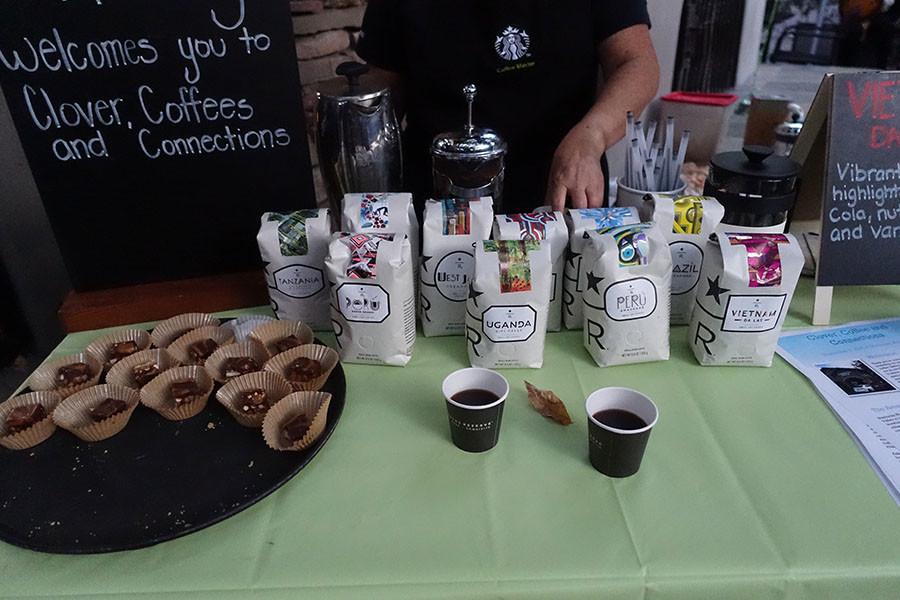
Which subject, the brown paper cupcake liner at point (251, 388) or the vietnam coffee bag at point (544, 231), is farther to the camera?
the vietnam coffee bag at point (544, 231)

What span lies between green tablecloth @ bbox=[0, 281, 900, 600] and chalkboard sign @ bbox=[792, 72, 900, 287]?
337mm

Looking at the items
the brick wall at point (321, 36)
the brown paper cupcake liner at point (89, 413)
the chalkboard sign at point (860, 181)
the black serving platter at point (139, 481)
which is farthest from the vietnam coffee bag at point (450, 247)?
the brick wall at point (321, 36)

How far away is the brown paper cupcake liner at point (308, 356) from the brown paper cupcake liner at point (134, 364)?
0.17m

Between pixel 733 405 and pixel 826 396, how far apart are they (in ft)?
0.46

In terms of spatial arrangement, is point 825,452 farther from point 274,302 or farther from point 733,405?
point 274,302

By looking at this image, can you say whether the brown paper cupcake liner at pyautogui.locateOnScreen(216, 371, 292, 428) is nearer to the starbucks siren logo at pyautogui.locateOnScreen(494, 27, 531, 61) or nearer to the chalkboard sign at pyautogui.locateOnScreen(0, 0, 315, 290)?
the chalkboard sign at pyautogui.locateOnScreen(0, 0, 315, 290)

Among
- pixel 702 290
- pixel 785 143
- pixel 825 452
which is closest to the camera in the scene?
pixel 825 452

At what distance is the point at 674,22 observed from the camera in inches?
108

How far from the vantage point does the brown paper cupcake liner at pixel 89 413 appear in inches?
32.7

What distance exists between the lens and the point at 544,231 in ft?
3.23

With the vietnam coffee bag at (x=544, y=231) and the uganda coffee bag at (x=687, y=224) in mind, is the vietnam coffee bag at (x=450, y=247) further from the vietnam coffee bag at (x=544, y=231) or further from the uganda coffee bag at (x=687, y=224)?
the uganda coffee bag at (x=687, y=224)

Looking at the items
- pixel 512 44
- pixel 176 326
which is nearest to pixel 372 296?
pixel 176 326

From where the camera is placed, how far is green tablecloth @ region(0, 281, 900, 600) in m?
0.64

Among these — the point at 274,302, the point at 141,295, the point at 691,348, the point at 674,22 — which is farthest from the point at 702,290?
the point at 674,22
